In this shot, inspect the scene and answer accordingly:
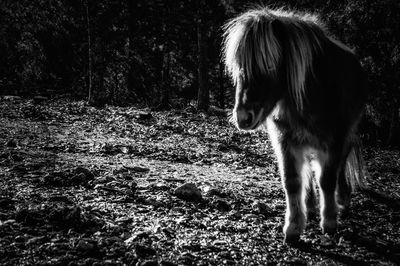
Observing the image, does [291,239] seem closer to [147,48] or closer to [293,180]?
[293,180]

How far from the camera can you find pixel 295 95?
3.48 meters

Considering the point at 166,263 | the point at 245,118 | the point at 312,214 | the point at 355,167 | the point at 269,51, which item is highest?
the point at 269,51

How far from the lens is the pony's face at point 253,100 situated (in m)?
3.21

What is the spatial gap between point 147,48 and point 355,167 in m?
22.5

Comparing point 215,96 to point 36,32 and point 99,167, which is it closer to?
point 36,32

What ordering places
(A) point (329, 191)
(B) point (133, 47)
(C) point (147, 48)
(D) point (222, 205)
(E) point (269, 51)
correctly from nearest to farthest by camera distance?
1. (E) point (269, 51)
2. (A) point (329, 191)
3. (D) point (222, 205)
4. (B) point (133, 47)
5. (C) point (147, 48)

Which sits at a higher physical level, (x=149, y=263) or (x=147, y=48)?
(x=147, y=48)

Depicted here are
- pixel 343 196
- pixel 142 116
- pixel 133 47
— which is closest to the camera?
pixel 343 196

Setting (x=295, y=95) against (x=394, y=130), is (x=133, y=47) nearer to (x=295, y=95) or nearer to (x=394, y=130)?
(x=394, y=130)

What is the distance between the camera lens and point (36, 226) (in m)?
3.31

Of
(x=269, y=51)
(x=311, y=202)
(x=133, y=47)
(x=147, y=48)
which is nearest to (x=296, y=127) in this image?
(x=269, y=51)

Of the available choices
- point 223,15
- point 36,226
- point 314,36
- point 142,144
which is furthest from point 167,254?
point 223,15

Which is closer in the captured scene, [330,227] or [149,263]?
[149,263]

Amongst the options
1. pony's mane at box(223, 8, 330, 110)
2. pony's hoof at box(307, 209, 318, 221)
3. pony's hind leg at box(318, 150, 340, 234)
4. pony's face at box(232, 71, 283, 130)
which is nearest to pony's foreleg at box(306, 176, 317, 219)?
pony's hoof at box(307, 209, 318, 221)
